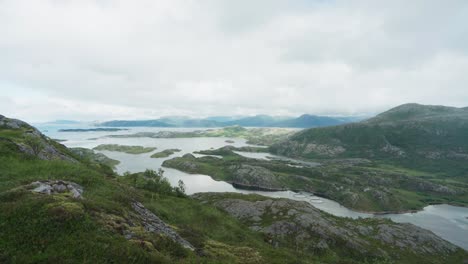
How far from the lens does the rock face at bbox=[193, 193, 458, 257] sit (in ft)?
279

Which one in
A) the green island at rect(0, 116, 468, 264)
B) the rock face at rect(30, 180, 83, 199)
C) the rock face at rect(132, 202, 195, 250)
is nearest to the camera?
the green island at rect(0, 116, 468, 264)

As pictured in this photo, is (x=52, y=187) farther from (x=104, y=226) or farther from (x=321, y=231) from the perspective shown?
(x=321, y=231)

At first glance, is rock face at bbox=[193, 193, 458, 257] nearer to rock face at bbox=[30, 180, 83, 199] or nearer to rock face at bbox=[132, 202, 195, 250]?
rock face at bbox=[132, 202, 195, 250]

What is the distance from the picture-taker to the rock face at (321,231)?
85.0m

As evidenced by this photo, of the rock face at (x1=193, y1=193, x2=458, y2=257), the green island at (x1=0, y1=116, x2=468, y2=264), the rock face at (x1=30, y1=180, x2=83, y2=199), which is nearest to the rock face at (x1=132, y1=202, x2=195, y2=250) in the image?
the green island at (x1=0, y1=116, x2=468, y2=264)

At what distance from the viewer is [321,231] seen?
88500 mm

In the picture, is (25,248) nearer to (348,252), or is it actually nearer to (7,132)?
(7,132)

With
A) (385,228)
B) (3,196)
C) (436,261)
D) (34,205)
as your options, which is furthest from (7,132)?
(436,261)

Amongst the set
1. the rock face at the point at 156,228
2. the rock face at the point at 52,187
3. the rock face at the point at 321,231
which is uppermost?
the rock face at the point at 52,187

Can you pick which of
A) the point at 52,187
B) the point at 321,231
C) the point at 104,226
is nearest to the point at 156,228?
the point at 104,226

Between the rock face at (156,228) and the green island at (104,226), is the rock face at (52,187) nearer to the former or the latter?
the green island at (104,226)

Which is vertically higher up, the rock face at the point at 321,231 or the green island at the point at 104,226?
the green island at the point at 104,226

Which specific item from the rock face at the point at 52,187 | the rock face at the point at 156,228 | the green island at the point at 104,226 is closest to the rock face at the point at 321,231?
the green island at the point at 104,226

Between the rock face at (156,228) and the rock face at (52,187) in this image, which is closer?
the rock face at (52,187)
